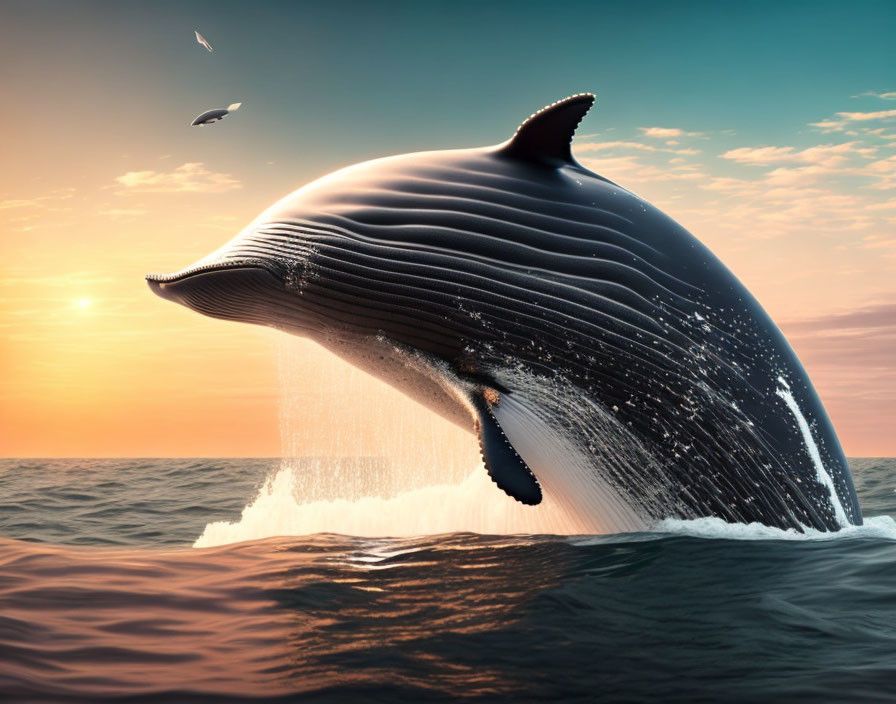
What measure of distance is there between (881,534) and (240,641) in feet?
29.6

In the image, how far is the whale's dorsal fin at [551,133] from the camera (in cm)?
1045

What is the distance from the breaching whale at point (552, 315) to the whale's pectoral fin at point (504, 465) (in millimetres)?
57

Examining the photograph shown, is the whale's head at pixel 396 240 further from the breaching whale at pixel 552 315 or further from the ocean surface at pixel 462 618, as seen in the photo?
the ocean surface at pixel 462 618

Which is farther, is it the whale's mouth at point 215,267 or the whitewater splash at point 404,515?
the whitewater splash at point 404,515

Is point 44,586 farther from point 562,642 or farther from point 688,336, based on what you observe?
point 688,336

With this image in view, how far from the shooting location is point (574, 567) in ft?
28.8

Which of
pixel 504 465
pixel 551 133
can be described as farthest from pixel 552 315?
pixel 551 133

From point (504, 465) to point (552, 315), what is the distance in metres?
2.16

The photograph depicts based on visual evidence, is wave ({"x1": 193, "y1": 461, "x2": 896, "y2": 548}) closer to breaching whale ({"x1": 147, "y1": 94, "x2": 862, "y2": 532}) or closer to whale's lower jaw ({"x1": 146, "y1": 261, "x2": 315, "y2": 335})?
breaching whale ({"x1": 147, "y1": 94, "x2": 862, "y2": 532})

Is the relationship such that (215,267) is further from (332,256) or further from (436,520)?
(436,520)

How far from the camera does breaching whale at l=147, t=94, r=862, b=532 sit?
34.8 ft

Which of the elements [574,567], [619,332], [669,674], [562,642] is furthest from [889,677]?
[619,332]

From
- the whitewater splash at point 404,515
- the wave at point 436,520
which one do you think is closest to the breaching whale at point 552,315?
the wave at point 436,520

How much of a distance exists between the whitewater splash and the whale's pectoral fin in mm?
2167
